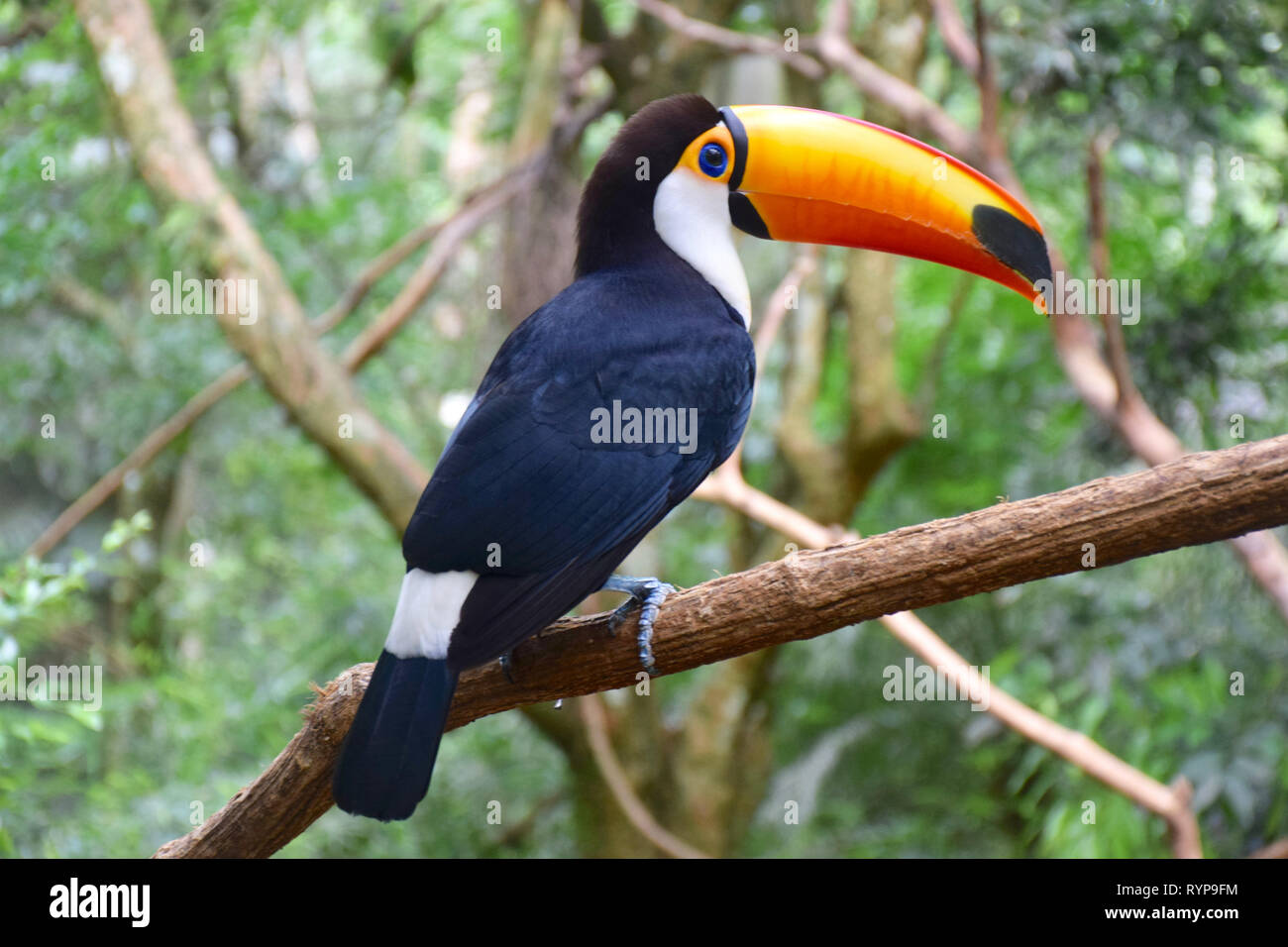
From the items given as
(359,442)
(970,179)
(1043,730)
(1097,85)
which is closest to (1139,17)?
(1097,85)

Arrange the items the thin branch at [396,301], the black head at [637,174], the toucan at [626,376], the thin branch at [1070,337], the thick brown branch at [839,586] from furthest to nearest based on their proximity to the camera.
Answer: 1. the thin branch at [396,301]
2. the thin branch at [1070,337]
3. the black head at [637,174]
4. the toucan at [626,376]
5. the thick brown branch at [839,586]

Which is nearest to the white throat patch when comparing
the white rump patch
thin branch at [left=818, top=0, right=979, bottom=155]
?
the white rump patch

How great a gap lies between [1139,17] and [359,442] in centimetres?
278

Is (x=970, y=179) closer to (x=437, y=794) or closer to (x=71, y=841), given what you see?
(x=71, y=841)

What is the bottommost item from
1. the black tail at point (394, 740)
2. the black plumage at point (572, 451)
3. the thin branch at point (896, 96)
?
the black tail at point (394, 740)

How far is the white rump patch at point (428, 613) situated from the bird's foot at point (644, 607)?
242 millimetres

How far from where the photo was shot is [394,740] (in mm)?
1726

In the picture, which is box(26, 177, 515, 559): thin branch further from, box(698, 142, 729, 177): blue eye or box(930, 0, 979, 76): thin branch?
box(698, 142, 729, 177): blue eye

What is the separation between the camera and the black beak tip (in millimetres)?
2211

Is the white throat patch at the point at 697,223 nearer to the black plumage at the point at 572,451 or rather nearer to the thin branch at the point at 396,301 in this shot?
the black plumage at the point at 572,451

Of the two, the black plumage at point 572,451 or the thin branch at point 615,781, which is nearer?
the black plumage at point 572,451

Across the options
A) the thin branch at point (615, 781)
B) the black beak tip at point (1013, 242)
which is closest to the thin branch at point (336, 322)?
the thin branch at point (615, 781)

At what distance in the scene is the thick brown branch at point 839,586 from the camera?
169 centimetres

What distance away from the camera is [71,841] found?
365 centimetres
